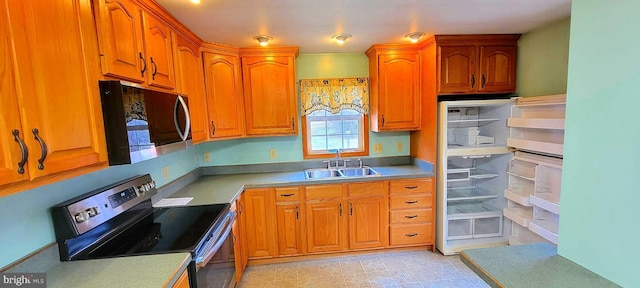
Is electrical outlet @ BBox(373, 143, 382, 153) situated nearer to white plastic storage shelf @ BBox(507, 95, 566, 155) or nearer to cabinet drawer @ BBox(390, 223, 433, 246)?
cabinet drawer @ BBox(390, 223, 433, 246)

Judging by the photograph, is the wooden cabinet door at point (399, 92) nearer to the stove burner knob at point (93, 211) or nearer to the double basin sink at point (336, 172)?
the double basin sink at point (336, 172)

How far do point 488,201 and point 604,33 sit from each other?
2.55 m

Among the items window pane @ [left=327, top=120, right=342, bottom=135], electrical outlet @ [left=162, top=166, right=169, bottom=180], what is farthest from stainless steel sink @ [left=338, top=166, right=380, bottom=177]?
electrical outlet @ [left=162, top=166, right=169, bottom=180]

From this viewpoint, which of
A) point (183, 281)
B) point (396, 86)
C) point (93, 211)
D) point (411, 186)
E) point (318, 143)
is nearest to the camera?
point (183, 281)

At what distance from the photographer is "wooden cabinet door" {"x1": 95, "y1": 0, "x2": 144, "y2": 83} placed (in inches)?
47.1

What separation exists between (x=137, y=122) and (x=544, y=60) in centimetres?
324

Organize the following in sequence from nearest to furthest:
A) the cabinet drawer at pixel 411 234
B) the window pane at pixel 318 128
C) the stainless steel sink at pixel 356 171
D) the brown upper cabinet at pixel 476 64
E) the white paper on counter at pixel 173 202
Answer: the white paper on counter at pixel 173 202
the brown upper cabinet at pixel 476 64
the cabinet drawer at pixel 411 234
the stainless steel sink at pixel 356 171
the window pane at pixel 318 128

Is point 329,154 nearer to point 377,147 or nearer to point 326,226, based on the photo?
point 377,147

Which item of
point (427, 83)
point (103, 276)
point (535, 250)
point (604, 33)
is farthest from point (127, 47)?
point (427, 83)

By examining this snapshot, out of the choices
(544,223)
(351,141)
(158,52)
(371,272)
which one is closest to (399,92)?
(351,141)

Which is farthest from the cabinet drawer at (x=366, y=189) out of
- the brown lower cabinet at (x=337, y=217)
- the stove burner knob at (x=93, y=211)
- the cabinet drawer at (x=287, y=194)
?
the stove burner knob at (x=93, y=211)

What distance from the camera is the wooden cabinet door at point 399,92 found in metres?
2.88

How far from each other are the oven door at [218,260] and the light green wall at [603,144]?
169 cm

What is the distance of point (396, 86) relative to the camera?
2.91m
